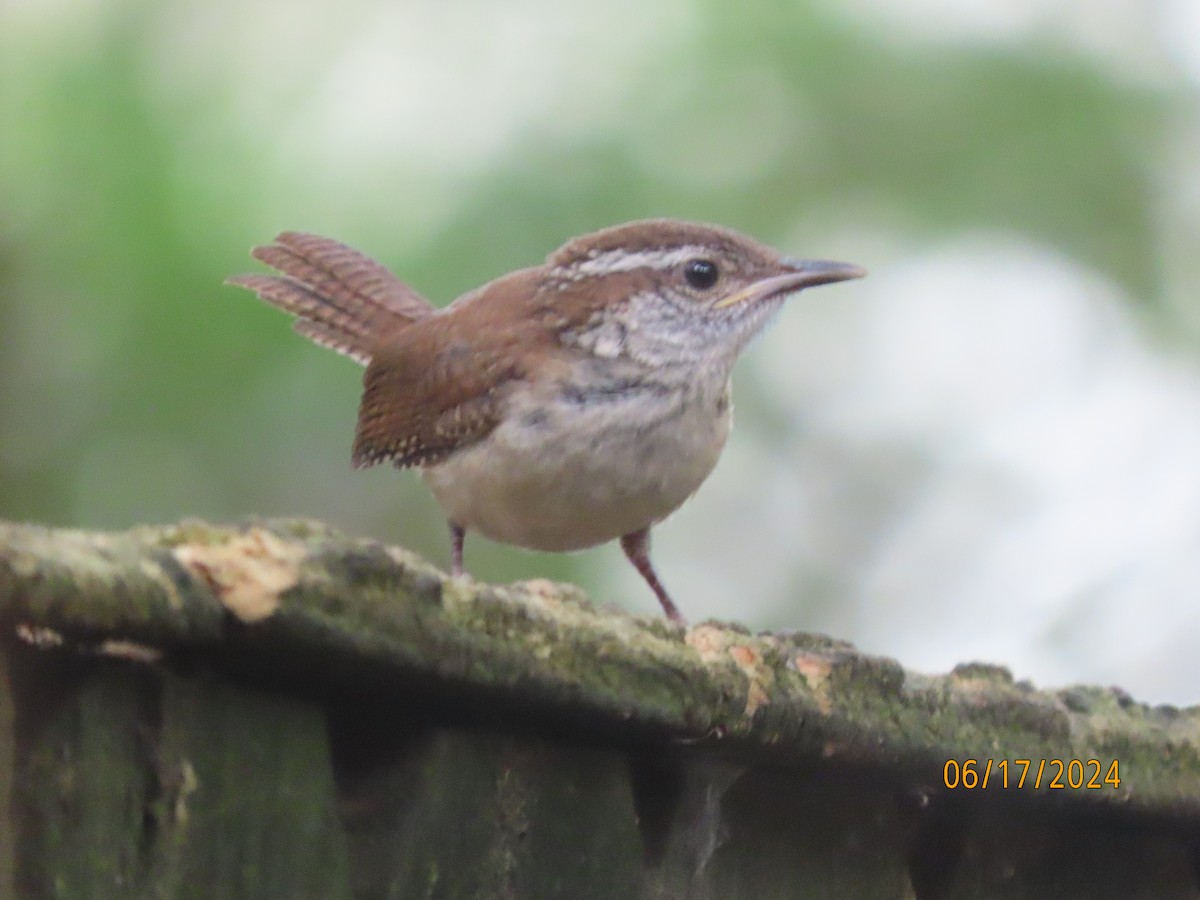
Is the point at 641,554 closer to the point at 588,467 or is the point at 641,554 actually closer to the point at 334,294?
the point at 588,467

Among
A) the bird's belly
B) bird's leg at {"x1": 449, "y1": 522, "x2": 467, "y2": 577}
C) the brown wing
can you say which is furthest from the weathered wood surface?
bird's leg at {"x1": 449, "y1": 522, "x2": 467, "y2": 577}

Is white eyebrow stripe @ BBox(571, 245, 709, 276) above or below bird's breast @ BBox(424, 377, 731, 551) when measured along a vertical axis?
above

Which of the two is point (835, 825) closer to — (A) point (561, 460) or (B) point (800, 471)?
(A) point (561, 460)

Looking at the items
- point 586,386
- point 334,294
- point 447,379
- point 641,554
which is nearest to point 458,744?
point 586,386

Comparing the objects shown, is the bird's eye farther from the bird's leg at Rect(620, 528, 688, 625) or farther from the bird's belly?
the bird's leg at Rect(620, 528, 688, 625)

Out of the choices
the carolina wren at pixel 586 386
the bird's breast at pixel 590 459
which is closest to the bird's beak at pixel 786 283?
the carolina wren at pixel 586 386
